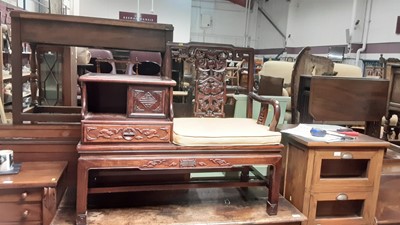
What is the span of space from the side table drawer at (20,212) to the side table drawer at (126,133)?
1.63ft

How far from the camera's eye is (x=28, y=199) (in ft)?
5.49

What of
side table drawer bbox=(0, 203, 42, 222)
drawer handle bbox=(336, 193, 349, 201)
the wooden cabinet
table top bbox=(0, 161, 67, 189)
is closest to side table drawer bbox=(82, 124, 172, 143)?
table top bbox=(0, 161, 67, 189)

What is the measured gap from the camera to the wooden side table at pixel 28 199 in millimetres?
1646

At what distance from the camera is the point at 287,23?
9547 mm

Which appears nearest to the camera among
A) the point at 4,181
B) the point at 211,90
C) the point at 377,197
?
the point at 4,181

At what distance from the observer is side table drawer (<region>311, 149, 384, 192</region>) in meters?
1.84

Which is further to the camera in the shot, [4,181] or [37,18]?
[37,18]

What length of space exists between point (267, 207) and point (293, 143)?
0.41m

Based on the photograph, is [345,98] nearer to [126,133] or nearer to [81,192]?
[126,133]

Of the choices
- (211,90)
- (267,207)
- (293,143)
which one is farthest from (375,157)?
(211,90)

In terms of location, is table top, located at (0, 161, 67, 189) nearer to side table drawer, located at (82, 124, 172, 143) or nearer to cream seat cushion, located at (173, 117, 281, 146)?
side table drawer, located at (82, 124, 172, 143)

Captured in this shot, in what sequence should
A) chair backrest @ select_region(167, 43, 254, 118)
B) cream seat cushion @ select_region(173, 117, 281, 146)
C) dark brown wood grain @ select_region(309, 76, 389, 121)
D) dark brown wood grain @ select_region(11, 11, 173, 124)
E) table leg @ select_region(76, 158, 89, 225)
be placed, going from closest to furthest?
1. table leg @ select_region(76, 158, 89, 225)
2. cream seat cushion @ select_region(173, 117, 281, 146)
3. dark brown wood grain @ select_region(11, 11, 173, 124)
4. chair backrest @ select_region(167, 43, 254, 118)
5. dark brown wood grain @ select_region(309, 76, 389, 121)

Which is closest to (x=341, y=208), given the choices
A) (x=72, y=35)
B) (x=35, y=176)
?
(x=35, y=176)

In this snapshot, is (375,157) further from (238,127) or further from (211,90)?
(211,90)
